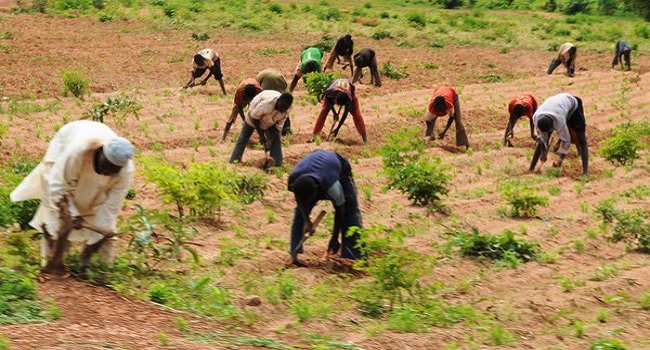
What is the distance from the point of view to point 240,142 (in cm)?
1363

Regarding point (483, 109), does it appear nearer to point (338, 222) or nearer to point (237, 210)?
point (237, 210)

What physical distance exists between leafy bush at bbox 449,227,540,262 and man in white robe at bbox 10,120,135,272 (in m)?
3.76

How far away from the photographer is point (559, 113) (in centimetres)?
1383

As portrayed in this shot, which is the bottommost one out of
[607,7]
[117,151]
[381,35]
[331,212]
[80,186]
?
[331,212]

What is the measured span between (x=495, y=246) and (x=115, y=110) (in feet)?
22.6

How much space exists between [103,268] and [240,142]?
570 cm

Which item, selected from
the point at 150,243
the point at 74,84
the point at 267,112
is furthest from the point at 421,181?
the point at 74,84

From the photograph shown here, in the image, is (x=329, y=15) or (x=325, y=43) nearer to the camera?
(x=325, y=43)

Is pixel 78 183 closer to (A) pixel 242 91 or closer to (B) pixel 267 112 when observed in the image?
(B) pixel 267 112

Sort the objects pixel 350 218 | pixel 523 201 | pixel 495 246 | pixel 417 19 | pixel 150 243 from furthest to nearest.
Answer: pixel 417 19 → pixel 523 201 → pixel 495 246 → pixel 350 218 → pixel 150 243

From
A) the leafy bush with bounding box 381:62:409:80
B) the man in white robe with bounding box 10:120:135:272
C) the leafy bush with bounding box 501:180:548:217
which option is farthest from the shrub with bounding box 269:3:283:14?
the man in white robe with bounding box 10:120:135:272

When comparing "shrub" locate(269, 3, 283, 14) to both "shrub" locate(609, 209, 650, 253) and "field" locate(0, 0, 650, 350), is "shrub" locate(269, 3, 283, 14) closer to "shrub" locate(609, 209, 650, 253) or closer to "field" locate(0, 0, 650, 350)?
"field" locate(0, 0, 650, 350)

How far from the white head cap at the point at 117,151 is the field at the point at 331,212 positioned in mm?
981

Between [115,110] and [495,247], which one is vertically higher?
[115,110]
